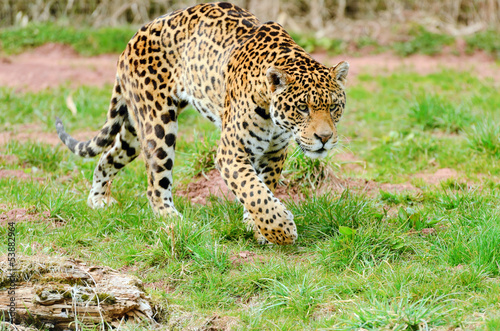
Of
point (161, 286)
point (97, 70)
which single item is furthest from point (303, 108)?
point (97, 70)

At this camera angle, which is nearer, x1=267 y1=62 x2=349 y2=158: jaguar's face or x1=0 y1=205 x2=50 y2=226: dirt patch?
x1=267 y1=62 x2=349 y2=158: jaguar's face

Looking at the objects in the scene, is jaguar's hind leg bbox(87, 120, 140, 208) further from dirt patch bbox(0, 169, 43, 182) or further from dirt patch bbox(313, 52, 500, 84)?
dirt patch bbox(313, 52, 500, 84)

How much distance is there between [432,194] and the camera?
739 centimetres

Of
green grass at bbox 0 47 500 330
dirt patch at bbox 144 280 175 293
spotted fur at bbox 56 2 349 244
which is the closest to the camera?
green grass at bbox 0 47 500 330

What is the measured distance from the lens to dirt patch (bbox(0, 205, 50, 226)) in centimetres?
664

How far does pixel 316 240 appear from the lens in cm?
631

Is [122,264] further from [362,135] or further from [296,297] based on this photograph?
[362,135]

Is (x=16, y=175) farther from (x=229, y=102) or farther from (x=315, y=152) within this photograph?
(x=315, y=152)

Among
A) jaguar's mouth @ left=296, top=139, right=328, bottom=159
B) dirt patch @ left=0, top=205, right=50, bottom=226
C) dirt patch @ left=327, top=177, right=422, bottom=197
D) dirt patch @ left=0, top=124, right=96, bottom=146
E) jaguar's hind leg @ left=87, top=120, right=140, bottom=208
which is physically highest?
jaguar's mouth @ left=296, top=139, right=328, bottom=159

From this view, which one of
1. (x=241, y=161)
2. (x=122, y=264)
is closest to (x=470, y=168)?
(x=241, y=161)

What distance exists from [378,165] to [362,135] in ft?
4.65

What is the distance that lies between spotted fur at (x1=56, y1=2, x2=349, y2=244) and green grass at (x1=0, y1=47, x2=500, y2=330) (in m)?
0.43

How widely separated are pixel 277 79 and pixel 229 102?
0.81 meters

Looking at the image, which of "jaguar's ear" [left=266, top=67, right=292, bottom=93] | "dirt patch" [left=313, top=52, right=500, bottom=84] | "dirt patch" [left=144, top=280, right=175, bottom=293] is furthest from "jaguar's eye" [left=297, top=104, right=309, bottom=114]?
"dirt patch" [left=313, top=52, right=500, bottom=84]
